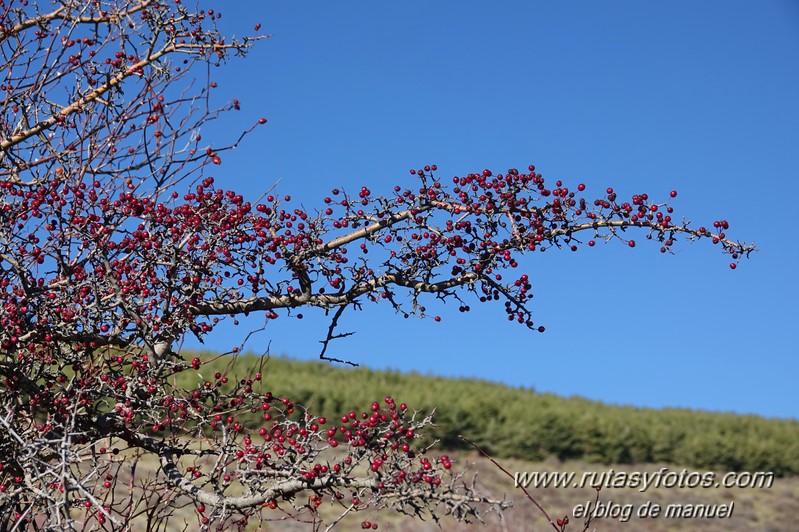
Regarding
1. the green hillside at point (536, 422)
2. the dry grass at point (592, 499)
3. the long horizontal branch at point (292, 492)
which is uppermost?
the green hillside at point (536, 422)

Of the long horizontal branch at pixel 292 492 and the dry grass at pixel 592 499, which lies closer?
the long horizontal branch at pixel 292 492

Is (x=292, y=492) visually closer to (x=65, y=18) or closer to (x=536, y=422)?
(x=65, y=18)

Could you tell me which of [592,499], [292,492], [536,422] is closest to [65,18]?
[292,492]

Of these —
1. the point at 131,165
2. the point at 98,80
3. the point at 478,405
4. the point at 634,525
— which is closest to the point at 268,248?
the point at 131,165

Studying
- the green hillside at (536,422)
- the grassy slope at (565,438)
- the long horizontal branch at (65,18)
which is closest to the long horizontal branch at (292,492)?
the long horizontal branch at (65,18)

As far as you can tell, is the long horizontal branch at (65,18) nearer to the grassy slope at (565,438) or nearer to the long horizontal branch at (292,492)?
the long horizontal branch at (292,492)

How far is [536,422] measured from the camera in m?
14.4

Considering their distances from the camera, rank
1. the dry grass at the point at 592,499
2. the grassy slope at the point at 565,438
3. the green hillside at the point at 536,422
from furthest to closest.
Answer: the green hillside at the point at 536,422
the grassy slope at the point at 565,438
the dry grass at the point at 592,499

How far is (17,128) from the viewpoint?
5.15 metres

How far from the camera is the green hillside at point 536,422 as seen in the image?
13.9 m

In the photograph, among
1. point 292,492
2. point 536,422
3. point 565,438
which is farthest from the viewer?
point 565,438

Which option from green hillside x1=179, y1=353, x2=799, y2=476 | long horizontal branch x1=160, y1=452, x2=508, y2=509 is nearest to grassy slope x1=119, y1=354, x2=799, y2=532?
green hillside x1=179, y1=353, x2=799, y2=476

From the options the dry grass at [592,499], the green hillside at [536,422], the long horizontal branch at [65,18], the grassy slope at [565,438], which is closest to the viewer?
the long horizontal branch at [65,18]

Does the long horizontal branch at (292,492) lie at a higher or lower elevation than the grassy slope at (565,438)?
lower
